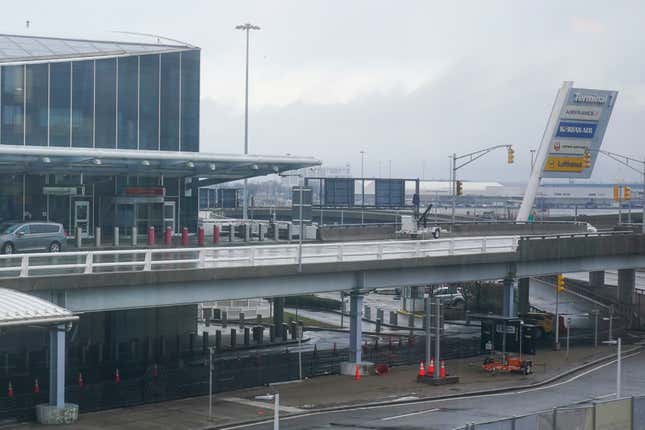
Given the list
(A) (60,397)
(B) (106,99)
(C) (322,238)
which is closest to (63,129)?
(B) (106,99)

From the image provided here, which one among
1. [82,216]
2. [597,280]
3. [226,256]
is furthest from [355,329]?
[597,280]

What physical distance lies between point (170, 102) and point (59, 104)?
21.6 ft

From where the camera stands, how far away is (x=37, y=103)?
52.5m

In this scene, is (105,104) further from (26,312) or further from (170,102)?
(26,312)

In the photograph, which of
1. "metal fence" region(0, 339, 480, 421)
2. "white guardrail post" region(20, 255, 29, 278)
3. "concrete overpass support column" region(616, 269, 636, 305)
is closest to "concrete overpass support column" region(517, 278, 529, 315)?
"concrete overpass support column" region(616, 269, 636, 305)

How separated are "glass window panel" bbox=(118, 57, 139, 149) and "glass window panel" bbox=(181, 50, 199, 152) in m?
3.01

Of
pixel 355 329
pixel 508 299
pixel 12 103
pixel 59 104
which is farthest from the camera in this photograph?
pixel 59 104

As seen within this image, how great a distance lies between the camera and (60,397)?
30188 millimetres

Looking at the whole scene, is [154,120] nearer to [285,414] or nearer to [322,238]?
[322,238]

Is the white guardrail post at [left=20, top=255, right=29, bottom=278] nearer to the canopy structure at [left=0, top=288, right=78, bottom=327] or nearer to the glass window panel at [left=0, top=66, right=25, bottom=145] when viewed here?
the canopy structure at [left=0, top=288, right=78, bottom=327]

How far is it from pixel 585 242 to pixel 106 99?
2519 centimetres

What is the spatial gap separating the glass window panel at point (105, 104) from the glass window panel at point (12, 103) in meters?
3.98

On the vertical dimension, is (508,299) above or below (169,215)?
below

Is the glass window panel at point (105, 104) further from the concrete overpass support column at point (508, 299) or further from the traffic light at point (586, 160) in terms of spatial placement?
the traffic light at point (586, 160)
